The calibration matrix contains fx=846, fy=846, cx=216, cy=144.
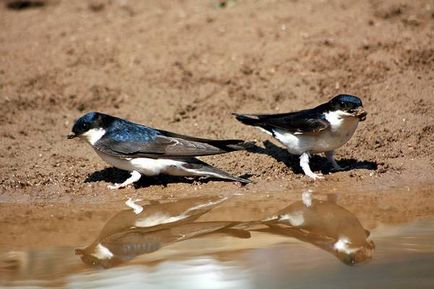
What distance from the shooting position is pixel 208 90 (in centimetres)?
962

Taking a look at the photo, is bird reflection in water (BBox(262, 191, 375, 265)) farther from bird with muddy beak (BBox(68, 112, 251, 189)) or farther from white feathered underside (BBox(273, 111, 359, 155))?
bird with muddy beak (BBox(68, 112, 251, 189))

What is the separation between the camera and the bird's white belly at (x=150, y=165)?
7531 mm

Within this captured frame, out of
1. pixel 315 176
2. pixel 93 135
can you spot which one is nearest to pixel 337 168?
pixel 315 176

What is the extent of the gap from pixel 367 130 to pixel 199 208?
92.1 inches

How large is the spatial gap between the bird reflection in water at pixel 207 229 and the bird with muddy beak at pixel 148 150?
1.42 ft

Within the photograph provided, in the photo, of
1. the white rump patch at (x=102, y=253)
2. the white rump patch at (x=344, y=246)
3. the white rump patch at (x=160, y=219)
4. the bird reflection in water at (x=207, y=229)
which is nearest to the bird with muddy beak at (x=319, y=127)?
the bird reflection in water at (x=207, y=229)

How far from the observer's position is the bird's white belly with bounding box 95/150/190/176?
7.53 metres

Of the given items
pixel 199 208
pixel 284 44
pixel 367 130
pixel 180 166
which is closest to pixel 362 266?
pixel 199 208

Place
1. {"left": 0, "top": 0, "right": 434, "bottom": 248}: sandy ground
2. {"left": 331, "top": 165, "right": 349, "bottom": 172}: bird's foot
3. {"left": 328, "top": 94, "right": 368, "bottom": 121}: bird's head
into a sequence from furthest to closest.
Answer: {"left": 331, "top": 165, "right": 349, "bottom": 172}: bird's foot, {"left": 0, "top": 0, "right": 434, "bottom": 248}: sandy ground, {"left": 328, "top": 94, "right": 368, "bottom": 121}: bird's head

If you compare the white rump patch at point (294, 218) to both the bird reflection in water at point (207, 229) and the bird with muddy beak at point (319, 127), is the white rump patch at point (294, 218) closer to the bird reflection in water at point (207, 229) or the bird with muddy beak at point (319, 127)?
the bird reflection in water at point (207, 229)

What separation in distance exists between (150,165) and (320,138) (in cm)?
152

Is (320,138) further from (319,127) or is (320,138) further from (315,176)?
(315,176)

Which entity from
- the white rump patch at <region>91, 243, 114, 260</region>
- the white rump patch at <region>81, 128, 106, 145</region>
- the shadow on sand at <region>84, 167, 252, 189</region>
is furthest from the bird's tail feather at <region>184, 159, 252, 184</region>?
the white rump patch at <region>91, 243, 114, 260</region>

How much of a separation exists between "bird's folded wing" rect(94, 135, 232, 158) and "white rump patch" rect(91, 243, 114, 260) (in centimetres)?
158
